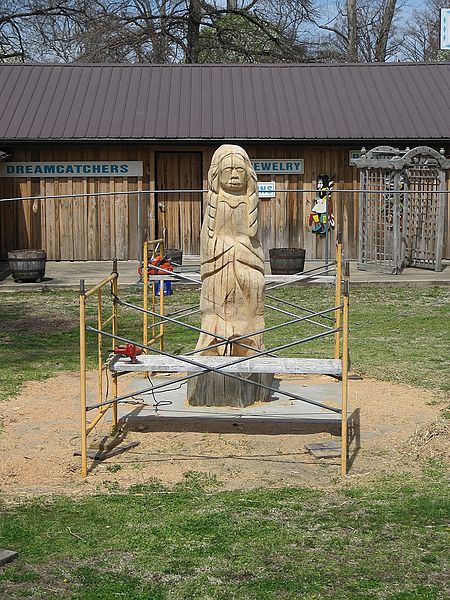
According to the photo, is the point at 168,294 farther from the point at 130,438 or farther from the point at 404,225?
the point at 130,438

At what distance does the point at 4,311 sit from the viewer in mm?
17375

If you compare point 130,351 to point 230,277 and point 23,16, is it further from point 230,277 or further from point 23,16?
point 23,16

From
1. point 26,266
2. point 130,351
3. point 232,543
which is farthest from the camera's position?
point 26,266

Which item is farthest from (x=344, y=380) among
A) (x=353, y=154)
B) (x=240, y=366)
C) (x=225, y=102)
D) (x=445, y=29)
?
(x=445, y=29)

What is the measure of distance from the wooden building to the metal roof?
45 mm

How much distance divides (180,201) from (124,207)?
1.29 meters

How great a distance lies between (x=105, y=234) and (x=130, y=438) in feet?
47.5

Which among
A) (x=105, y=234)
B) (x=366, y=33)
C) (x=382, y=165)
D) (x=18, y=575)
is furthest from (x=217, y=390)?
(x=366, y=33)

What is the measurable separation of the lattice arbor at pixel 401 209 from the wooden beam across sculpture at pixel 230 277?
1076 centimetres

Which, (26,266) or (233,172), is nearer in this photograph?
(233,172)

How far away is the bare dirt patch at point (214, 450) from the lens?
331 inches

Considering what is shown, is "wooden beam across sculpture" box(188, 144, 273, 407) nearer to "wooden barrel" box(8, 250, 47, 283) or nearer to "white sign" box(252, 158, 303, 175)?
"wooden barrel" box(8, 250, 47, 283)

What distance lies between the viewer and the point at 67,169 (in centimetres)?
2353

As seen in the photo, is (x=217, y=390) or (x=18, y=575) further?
(x=217, y=390)
